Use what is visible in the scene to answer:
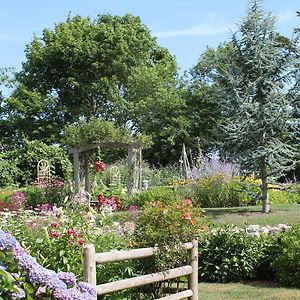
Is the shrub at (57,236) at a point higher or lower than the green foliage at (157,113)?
lower

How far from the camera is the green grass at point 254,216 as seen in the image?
11773 millimetres

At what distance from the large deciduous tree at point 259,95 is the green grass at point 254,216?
0.52 meters

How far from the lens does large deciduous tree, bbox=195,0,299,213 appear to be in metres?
13.6

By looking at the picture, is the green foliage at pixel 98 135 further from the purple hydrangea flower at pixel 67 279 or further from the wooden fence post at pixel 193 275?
the purple hydrangea flower at pixel 67 279

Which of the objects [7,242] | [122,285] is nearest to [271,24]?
[122,285]

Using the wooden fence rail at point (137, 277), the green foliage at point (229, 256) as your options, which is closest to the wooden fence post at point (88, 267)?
the wooden fence rail at point (137, 277)

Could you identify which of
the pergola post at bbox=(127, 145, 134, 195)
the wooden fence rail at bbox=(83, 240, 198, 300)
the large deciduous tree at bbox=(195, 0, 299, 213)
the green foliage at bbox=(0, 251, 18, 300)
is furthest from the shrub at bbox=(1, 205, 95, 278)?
the pergola post at bbox=(127, 145, 134, 195)

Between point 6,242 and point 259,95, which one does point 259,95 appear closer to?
point 259,95

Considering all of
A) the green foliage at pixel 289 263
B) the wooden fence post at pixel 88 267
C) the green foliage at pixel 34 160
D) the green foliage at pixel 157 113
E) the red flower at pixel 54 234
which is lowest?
the green foliage at pixel 289 263

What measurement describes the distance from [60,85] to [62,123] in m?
2.11

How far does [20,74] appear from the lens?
3192cm

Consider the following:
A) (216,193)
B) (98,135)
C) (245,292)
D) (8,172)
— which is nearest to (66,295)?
(245,292)

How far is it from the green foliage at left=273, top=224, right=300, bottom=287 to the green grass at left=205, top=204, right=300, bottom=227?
3.79 m

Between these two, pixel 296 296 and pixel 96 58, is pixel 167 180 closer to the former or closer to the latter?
pixel 96 58
